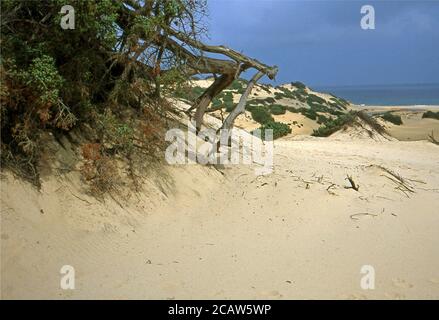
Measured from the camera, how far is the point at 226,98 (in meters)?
22.8

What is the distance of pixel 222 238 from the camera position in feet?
16.6

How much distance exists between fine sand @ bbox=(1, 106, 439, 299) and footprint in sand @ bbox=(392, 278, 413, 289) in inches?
0.8

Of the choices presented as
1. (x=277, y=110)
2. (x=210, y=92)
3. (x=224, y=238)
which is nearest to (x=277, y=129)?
(x=277, y=110)

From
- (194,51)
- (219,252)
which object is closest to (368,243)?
(219,252)

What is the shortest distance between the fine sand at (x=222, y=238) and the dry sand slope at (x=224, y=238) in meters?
0.01

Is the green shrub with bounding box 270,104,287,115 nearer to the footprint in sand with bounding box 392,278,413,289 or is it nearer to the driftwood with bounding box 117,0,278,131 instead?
the driftwood with bounding box 117,0,278,131

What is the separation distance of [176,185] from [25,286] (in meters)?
2.72

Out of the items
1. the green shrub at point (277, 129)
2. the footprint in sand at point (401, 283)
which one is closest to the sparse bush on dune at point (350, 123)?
the green shrub at point (277, 129)

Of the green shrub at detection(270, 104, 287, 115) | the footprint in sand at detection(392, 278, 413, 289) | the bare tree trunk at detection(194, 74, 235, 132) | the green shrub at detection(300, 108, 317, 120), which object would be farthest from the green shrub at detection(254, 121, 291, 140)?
the footprint in sand at detection(392, 278, 413, 289)

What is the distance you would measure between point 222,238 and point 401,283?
1.97 meters

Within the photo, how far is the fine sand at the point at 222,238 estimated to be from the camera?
3.94 meters

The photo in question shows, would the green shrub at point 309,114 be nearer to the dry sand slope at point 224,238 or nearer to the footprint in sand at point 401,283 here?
the dry sand slope at point 224,238

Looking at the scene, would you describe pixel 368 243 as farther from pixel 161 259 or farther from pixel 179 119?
pixel 179 119

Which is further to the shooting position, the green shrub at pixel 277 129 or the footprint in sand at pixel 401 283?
the green shrub at pixel 277 129
